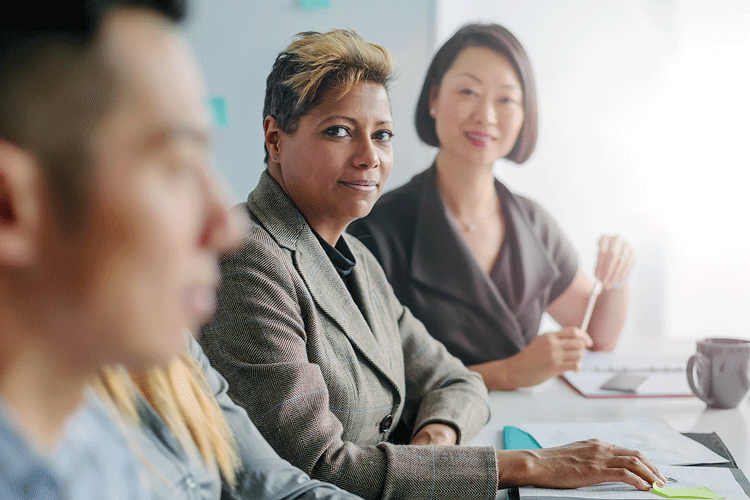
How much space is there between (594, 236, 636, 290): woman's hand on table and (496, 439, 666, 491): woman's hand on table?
849 mm

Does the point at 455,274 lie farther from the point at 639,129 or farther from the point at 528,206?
the point at 639,129

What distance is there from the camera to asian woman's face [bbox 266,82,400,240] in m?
1.00

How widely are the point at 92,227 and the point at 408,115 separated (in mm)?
1374

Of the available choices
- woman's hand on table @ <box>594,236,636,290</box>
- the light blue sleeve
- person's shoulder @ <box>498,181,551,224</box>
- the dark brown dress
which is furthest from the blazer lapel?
woman's hand on table @ <box>594,236,636,290</box>

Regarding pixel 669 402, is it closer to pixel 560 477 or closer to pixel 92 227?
pixel 560 477

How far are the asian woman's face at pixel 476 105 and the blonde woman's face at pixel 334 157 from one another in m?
0.55

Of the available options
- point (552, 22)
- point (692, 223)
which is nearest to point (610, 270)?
point (692, 223)

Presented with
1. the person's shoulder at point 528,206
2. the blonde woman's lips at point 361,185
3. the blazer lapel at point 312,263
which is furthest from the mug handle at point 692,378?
the blonde woman's lips at point 361,185

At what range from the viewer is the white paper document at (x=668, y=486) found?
781 mm

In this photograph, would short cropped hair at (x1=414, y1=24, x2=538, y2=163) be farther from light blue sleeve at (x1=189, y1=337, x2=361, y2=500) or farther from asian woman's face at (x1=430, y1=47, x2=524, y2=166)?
light blue sleeve at (x1=189, y1=337, x2=361, y2=500)

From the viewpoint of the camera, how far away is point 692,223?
5.41 feet

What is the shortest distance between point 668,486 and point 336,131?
2.39 feet

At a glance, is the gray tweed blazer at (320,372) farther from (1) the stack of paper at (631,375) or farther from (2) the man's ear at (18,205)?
(2) the man's ear at (18,205)

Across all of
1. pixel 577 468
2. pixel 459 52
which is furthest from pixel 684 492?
pixel 459 52
